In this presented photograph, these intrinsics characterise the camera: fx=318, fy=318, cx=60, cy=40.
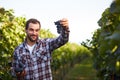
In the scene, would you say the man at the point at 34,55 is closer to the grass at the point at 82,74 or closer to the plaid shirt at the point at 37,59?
the plaid shirt at the point at 37,59

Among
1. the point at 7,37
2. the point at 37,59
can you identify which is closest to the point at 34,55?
the point at 37,59

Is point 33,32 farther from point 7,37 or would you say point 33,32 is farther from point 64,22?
point 7,37

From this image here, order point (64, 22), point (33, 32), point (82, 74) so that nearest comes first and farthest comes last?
point (64, 22) → point (33, 32) → point (82, 74)

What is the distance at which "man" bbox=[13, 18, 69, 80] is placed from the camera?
13.5ft

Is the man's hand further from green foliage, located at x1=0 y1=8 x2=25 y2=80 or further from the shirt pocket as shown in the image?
green foliage, located at x1=0 y1=8 x2=25 y2=80

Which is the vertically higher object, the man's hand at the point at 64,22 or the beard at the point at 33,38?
the man's hand at the point at 64,22

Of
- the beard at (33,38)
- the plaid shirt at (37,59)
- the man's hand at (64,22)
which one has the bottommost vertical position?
the plaid shirt at (37,59)

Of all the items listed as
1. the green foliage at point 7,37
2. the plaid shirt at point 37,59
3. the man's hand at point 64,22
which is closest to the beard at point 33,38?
the plaid shirt at point 37,59

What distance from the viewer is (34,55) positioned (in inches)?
166

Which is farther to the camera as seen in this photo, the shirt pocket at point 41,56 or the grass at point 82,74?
the grass at point 82,74

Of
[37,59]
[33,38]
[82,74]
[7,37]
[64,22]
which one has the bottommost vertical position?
[82,74]

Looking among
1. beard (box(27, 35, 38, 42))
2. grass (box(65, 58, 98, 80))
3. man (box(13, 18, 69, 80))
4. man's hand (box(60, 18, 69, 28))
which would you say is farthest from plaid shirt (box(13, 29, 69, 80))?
grass (box(65, 58, 98, 80))

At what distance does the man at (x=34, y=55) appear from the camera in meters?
4.12

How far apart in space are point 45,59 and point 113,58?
6.81 feet
